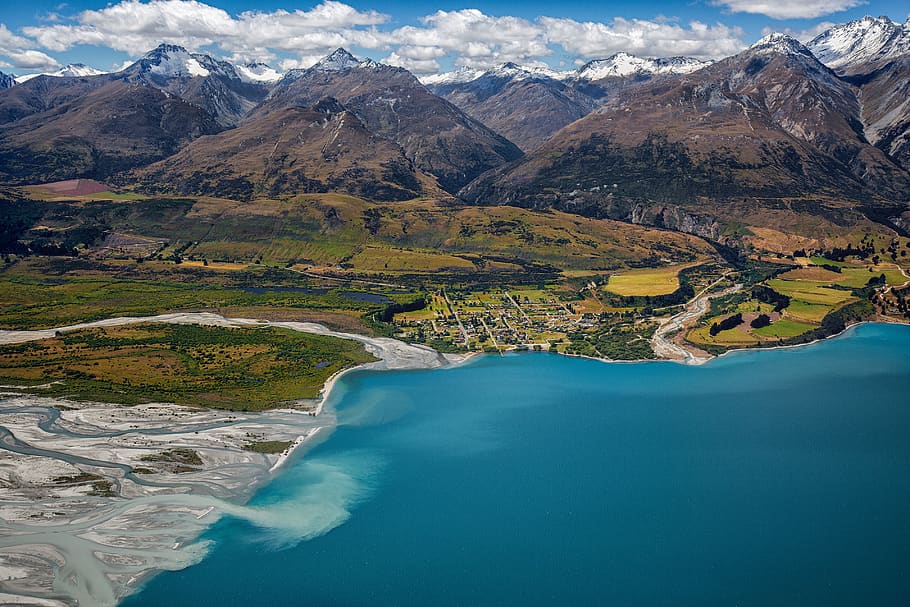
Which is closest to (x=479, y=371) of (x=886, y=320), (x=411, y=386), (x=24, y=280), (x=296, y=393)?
(x=411, y=386)

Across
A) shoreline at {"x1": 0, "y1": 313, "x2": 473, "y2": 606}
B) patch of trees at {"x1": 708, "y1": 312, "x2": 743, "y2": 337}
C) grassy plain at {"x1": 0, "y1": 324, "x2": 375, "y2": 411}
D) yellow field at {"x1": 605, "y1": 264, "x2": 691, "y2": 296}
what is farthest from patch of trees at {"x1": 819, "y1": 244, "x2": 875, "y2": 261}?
shoreline at {"x1": 0, "y1": 313, "x2": 473, "y2": 606}

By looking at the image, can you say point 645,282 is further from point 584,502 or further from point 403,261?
→ point 584,502

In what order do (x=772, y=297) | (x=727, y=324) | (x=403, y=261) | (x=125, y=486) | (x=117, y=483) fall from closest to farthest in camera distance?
(x=125, y=486) < (x=117, y=483) < (x=727, y=324) < (x=772, y=297) < (x=403, y=261)

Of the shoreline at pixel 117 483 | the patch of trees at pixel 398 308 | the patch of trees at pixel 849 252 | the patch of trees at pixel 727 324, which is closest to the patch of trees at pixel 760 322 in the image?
the patch of trees at pixel 727 324

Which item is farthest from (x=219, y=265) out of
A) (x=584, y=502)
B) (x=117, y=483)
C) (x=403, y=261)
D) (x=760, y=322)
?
(x=584, y=502)

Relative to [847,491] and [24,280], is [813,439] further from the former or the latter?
[24,280]

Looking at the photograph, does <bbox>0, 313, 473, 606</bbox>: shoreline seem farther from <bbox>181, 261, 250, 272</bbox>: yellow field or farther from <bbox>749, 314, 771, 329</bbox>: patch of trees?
<bbox>181, 261, 250, 272</bbox>: yellow field

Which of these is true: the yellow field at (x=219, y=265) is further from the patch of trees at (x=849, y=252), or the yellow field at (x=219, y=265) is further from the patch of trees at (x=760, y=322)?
the patch of trees at (x=849, y=252)
